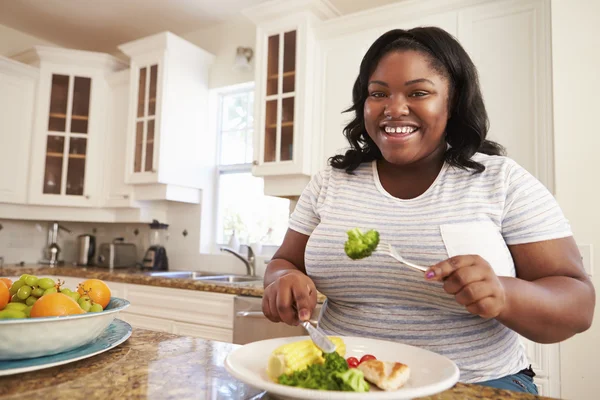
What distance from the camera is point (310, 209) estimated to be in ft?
3.83

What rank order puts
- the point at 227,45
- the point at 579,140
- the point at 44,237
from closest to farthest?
the point at 579,140, the point at 227,45, the point at 44,237

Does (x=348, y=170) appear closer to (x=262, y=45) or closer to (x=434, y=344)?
(x=434, y=344)

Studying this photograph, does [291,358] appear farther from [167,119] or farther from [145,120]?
[145,120]

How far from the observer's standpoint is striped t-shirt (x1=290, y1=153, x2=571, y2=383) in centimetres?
92

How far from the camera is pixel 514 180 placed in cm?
95

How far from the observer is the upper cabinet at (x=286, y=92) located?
105 inches

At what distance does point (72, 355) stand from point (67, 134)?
3213 millimetres

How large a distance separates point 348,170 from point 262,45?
76.9 inches

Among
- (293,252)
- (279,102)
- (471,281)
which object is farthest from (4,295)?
(279,102)

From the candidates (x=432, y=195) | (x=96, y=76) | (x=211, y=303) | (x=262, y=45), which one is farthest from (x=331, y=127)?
(x=96, y=76)

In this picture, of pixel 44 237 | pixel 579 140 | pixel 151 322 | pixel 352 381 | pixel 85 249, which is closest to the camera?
pixel 352 381

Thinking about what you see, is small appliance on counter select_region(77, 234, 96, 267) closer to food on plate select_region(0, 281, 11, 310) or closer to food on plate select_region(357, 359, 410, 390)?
food on plate select_region(0, 281, 11, 310)

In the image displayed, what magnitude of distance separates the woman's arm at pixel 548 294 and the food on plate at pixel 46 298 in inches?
28.7

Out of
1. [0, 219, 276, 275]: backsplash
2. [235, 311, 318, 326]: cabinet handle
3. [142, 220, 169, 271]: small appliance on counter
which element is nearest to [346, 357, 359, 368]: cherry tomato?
[235, 311, 318, 326]: cabinet handle
